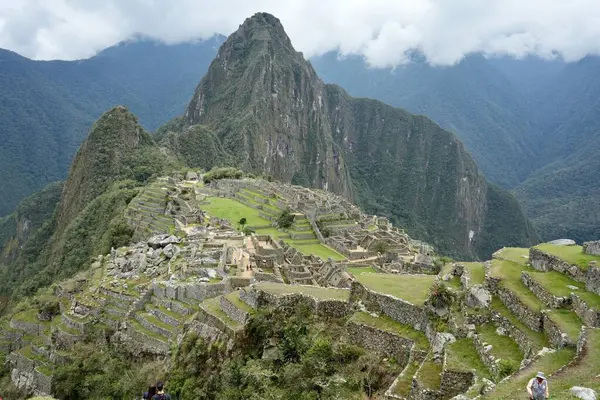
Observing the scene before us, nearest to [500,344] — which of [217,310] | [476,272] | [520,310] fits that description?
[520,310]

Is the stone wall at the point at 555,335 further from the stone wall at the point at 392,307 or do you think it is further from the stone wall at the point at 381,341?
the stone wall at the point at 381,341

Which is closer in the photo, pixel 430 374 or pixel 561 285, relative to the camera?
pixel 430 374

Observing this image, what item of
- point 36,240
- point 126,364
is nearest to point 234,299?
point 126,364

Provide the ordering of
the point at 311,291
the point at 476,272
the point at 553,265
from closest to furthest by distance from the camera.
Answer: the point at 553,265
the point at 476,272
the point at 311,291

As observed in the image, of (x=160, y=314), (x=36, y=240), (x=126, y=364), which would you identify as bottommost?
(x=36, y=240)

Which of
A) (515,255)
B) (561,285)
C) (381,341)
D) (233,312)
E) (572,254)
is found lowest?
(233,312)

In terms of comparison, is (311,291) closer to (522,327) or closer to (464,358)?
(464,358)

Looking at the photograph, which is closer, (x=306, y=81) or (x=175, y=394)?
(x=175, y=394)

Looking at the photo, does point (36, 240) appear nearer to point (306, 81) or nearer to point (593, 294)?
point (593, 294)
